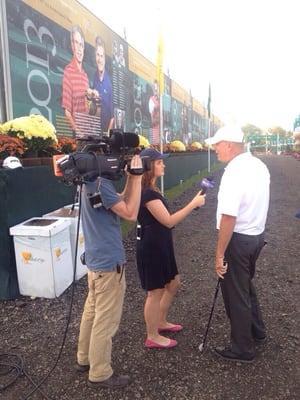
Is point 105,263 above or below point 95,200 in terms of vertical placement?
below

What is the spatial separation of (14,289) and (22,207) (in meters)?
0.99

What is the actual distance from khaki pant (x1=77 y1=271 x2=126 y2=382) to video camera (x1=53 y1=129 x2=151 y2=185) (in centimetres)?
73

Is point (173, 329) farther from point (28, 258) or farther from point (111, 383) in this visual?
point (28, 258)

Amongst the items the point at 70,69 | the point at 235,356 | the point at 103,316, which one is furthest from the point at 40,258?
the point at 70,69

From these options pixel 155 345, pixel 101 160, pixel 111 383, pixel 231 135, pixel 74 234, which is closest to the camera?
pixel 101 160

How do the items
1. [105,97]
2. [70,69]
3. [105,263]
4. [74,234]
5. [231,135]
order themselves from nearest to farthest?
[105,263] < [231,135] < [74,234] < [70,69] < [105,97]

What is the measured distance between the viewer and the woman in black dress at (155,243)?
311cm

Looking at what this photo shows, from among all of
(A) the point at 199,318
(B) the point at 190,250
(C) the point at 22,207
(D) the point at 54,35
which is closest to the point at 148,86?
(D) the point at 54,35

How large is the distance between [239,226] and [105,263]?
1.13 meters

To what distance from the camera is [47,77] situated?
25.7ft

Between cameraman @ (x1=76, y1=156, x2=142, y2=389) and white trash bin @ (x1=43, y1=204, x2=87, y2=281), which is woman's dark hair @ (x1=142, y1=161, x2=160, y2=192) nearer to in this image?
cameraman @ (x1=76, y1=156, x2=142, y2=389)

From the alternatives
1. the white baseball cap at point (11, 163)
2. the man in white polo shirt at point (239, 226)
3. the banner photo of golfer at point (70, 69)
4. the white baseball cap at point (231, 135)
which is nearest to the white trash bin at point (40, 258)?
the white baseball cap at point (11, 163)

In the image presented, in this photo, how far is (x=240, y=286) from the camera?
3.09 metres

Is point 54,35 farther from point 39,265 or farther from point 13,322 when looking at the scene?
point 13,322
